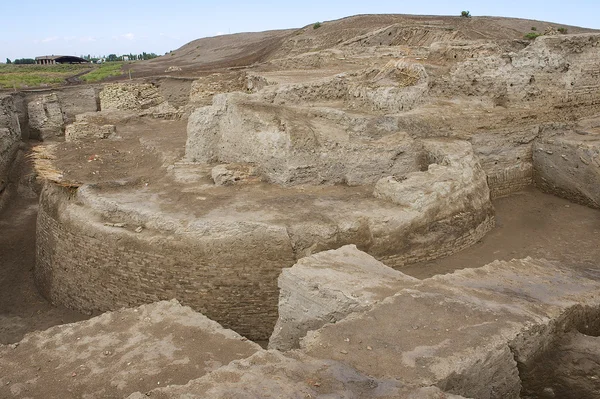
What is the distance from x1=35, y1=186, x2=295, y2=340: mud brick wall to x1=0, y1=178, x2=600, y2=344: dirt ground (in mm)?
1028

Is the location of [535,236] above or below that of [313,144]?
below

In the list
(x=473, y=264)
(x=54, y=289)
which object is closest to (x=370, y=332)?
(x=473, y=264)

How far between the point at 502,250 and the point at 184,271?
4.95 meters

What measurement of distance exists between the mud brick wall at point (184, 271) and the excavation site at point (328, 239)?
0.03m

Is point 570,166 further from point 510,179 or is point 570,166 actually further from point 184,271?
point 184,271

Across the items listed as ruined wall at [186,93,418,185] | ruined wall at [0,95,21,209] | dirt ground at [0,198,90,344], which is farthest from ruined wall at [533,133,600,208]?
ruined wall at [0,95,21,209]

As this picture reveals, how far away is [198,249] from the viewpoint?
7164mm

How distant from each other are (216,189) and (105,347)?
3.76 meters

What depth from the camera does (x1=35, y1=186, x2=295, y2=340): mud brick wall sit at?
7.14m

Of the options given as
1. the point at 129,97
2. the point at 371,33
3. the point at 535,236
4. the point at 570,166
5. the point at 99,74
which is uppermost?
the point at 371,33

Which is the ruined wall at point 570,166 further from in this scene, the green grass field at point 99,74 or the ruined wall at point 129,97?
the green grass field at point 99,74

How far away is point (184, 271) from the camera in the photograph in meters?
7.25

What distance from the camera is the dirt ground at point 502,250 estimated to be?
26.9ft

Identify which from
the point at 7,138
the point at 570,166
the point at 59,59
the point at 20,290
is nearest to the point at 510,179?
the point at 570,166
